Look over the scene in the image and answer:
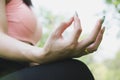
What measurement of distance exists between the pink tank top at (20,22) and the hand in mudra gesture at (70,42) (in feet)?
0.74

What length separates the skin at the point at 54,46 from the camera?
1.30 m

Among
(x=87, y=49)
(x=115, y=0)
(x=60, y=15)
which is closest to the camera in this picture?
(x=87, y=49)

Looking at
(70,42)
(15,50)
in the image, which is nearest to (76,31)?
(70,42)

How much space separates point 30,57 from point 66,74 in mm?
113

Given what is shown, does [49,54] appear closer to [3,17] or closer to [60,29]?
[60,29]

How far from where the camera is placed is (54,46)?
1310mm

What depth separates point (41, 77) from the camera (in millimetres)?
1347

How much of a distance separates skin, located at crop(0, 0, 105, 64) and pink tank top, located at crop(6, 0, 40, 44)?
0.25 feet

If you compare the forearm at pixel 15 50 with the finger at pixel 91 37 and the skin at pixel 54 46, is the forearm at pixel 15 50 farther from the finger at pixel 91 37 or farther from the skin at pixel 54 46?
the finger at pixel 91 37

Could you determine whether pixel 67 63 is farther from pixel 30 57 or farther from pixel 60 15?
pixel 60 15

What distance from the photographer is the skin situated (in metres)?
1.30

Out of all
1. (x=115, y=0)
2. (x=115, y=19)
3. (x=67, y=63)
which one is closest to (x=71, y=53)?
(x=67, y=63)

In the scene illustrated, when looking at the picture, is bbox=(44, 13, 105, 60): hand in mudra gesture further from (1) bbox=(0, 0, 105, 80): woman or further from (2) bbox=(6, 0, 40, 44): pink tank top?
(2) bbox=(6, 0, 40, 44): pink tank top

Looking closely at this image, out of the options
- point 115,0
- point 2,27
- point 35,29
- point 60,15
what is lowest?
point 60,15
